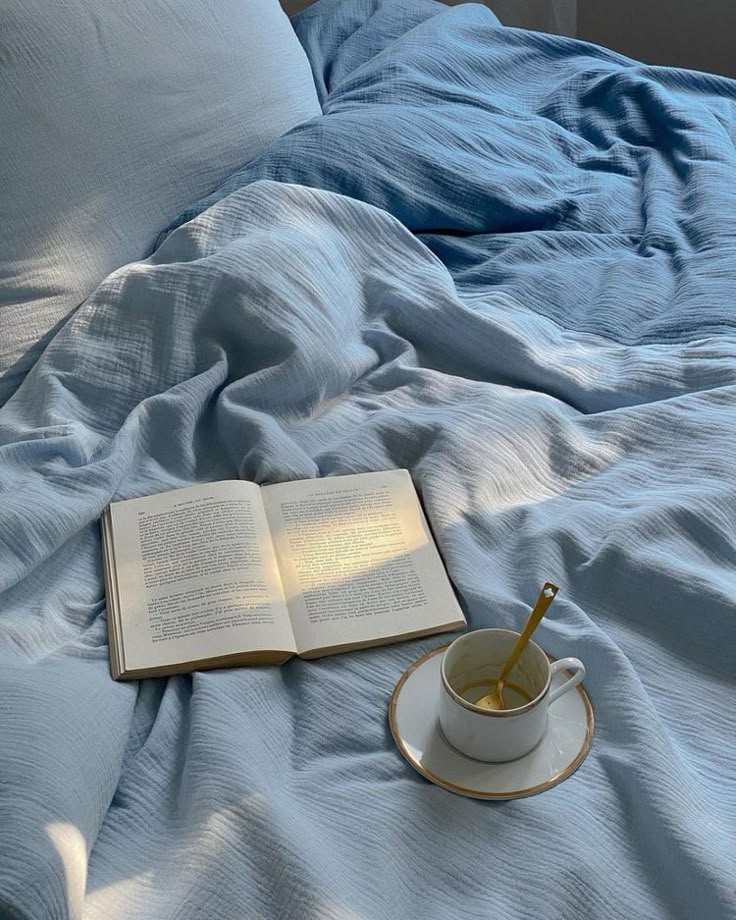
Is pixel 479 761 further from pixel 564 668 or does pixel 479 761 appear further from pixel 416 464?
pixel 416 464

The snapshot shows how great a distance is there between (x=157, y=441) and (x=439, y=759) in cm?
48

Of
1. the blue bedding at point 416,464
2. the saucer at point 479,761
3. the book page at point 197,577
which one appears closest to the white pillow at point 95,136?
the blue bedding at point 416,464

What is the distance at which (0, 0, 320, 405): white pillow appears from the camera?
115cm

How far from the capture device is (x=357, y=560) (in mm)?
939

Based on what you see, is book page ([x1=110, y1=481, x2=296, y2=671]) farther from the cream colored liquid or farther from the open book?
the cream colored liquid

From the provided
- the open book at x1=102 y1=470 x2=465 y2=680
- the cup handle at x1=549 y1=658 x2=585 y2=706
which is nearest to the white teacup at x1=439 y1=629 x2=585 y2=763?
the cup handle at x1=549 y1=658 x2=585 y2=706

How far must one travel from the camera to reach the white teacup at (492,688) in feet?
2.40

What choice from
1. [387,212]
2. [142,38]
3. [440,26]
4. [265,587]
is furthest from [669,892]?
[440,26]

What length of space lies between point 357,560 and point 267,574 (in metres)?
0.08

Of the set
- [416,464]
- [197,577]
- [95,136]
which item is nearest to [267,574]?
[197,577]

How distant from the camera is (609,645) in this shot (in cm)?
83

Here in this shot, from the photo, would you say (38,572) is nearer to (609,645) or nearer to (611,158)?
(609,645)

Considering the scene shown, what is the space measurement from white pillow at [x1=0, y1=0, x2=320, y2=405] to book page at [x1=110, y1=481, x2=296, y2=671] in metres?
0.31

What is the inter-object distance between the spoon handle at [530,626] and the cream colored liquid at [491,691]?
0.01 metres
